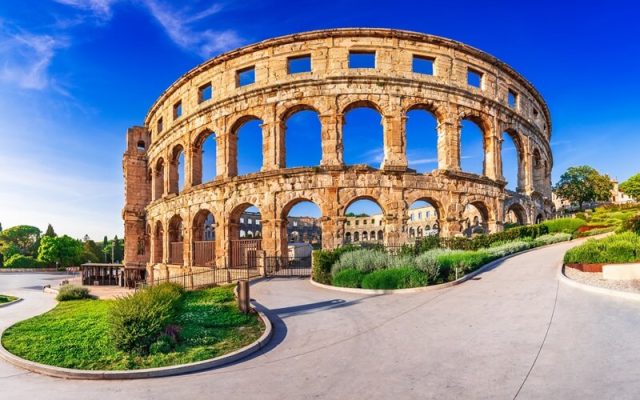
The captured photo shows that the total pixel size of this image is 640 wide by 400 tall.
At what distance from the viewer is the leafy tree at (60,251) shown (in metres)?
55.9

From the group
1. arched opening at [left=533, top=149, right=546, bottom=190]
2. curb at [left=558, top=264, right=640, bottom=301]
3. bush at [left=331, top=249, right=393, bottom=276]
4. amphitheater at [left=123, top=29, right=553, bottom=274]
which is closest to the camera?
curb at [left=558, top=264, right=640, bottom=301]

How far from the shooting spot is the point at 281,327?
830 centimetres

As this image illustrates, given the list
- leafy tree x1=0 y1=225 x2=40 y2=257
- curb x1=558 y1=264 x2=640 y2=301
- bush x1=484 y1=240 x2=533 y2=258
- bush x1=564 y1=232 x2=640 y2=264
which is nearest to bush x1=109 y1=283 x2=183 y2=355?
curb x1=558 y1=264 x2=640 y2=301

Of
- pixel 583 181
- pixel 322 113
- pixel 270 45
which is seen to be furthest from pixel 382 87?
pixel 583 181

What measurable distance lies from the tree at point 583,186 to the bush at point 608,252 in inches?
1884

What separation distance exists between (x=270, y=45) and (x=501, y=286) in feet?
62.4

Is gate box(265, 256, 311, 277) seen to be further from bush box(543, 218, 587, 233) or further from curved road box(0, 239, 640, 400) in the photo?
bush box(543, 218, 587, 233)

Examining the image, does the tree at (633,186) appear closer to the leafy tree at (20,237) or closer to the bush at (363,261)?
the bush at (363,261)

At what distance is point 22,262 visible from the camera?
55.8 meters

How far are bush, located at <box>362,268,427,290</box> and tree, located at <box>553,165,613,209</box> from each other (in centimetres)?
5216

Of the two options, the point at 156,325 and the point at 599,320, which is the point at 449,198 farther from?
the point at 156,325

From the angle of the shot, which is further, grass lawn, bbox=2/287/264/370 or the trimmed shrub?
the trimmed shrub

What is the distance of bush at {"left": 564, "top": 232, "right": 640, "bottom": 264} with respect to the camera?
1042 centimetres

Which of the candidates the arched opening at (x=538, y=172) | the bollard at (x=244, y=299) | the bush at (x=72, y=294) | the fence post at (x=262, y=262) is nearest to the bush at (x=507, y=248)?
the fence post at (x=262, y=262)
